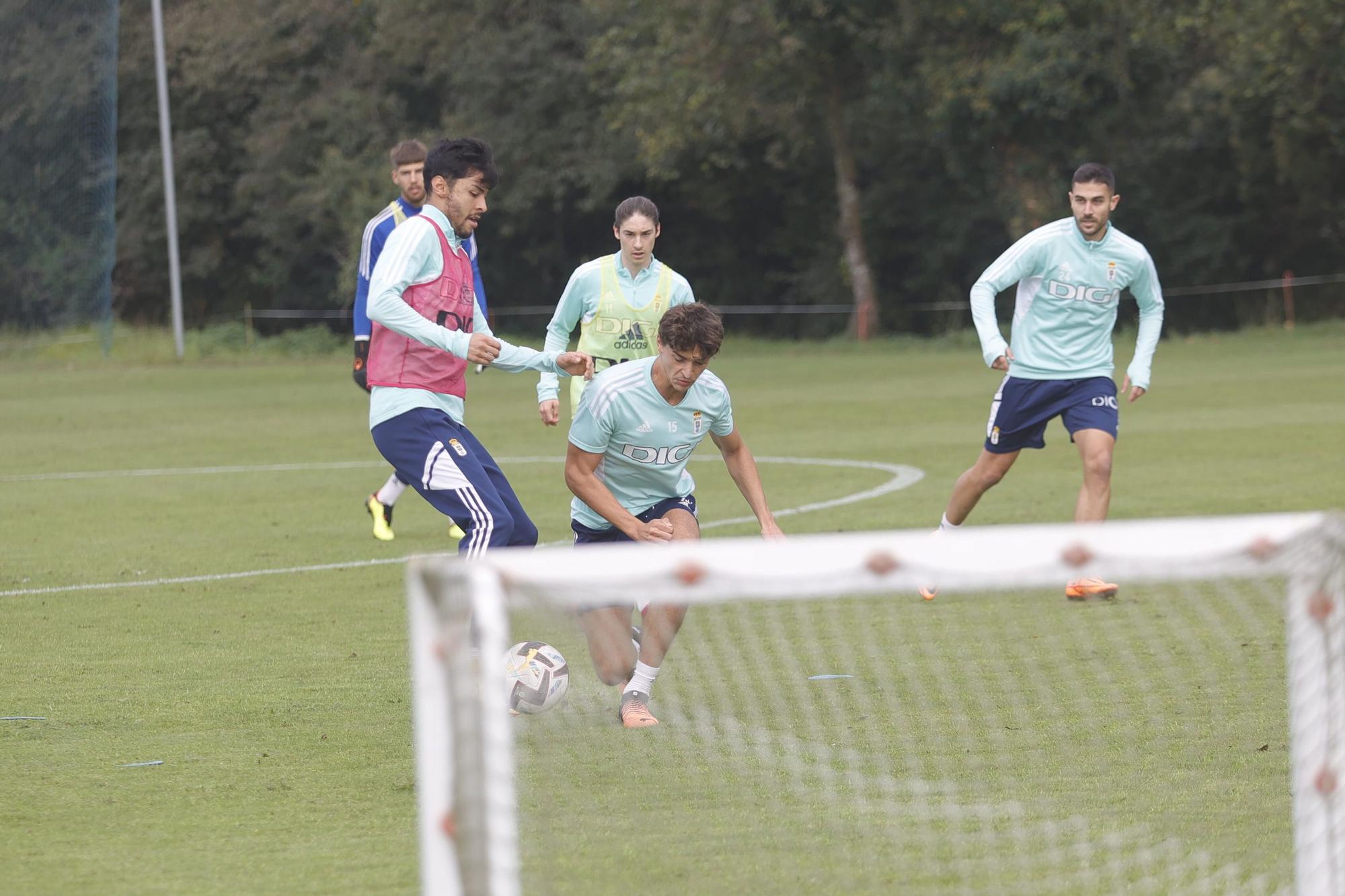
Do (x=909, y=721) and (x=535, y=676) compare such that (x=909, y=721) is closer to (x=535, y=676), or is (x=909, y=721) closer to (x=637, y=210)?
(x=535, y=676)

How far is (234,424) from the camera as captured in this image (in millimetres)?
20578

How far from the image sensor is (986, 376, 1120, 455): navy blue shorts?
8.73 meters

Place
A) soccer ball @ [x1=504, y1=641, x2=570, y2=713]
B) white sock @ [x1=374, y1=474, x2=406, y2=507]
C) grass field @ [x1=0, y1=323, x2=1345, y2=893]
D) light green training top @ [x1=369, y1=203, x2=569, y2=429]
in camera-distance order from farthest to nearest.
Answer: white sock @ [x1=374, y1=474, x2=406, y2=507], light green training top @ [x1=369, y1=203, x2=569, y2=429], soccer ball @ [x1=504, y1=641, x2=570, y2=713], grass field @ [x1=0, y1=323, x2=1345, y2=893]

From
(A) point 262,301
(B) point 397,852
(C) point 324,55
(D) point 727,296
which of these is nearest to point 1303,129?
(D) point 727,296

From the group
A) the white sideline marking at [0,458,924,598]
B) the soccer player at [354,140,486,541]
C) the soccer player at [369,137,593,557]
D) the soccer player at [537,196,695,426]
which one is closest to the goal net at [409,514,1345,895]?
the soccer player at [369,137,593,557]

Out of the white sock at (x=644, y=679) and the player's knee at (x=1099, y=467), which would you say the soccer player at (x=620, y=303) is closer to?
the player's knee at (x=1099, y=467)

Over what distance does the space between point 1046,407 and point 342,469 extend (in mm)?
8070

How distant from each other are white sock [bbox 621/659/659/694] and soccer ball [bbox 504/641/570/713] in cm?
A: 30

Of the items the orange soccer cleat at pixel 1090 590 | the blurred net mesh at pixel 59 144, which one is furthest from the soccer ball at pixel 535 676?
the blurred net mesh at pixel 59 144

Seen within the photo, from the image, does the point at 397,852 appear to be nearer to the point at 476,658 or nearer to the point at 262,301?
the point at 476,658

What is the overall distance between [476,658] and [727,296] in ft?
148

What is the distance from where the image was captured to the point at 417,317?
6359mm

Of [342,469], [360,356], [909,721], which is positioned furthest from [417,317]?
[342,469]

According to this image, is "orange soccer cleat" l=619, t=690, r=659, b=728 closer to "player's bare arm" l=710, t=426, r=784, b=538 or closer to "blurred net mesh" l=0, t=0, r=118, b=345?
"player's bare arm" l=710, t=426, r=784, b=538
